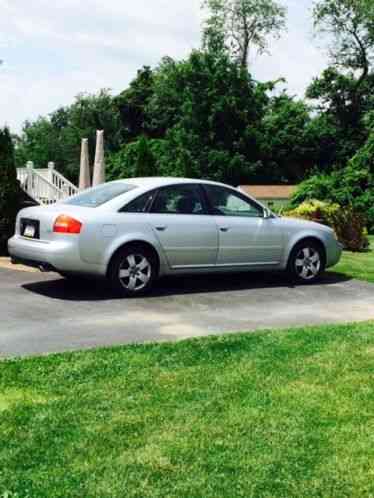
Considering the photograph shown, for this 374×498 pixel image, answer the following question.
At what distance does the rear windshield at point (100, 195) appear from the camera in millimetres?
9469

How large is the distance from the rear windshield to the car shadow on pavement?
1.08m

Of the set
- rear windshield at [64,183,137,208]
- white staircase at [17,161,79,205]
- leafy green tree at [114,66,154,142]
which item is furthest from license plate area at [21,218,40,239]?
leafy green tree at [114,66,154,142]

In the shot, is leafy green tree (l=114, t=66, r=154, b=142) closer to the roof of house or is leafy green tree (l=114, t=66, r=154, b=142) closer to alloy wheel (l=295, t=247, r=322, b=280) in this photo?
the roof of house

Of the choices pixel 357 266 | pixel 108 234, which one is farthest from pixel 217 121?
pixel 108 234

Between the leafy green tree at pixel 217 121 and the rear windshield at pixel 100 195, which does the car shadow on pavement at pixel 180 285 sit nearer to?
the rear windshield at pixel 100 195

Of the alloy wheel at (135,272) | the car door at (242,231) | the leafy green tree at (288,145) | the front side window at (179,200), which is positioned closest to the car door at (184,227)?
the front side window at (179,200)

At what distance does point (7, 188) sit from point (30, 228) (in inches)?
214

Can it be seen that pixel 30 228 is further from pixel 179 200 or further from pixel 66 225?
pixel 179 200

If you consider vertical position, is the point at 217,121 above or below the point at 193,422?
above

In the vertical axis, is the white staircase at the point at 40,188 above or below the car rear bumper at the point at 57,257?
above

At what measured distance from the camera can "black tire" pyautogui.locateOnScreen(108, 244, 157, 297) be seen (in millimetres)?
9086

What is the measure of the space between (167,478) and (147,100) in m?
59.0

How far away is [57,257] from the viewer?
8797 mm

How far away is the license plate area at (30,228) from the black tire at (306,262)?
3737mm
